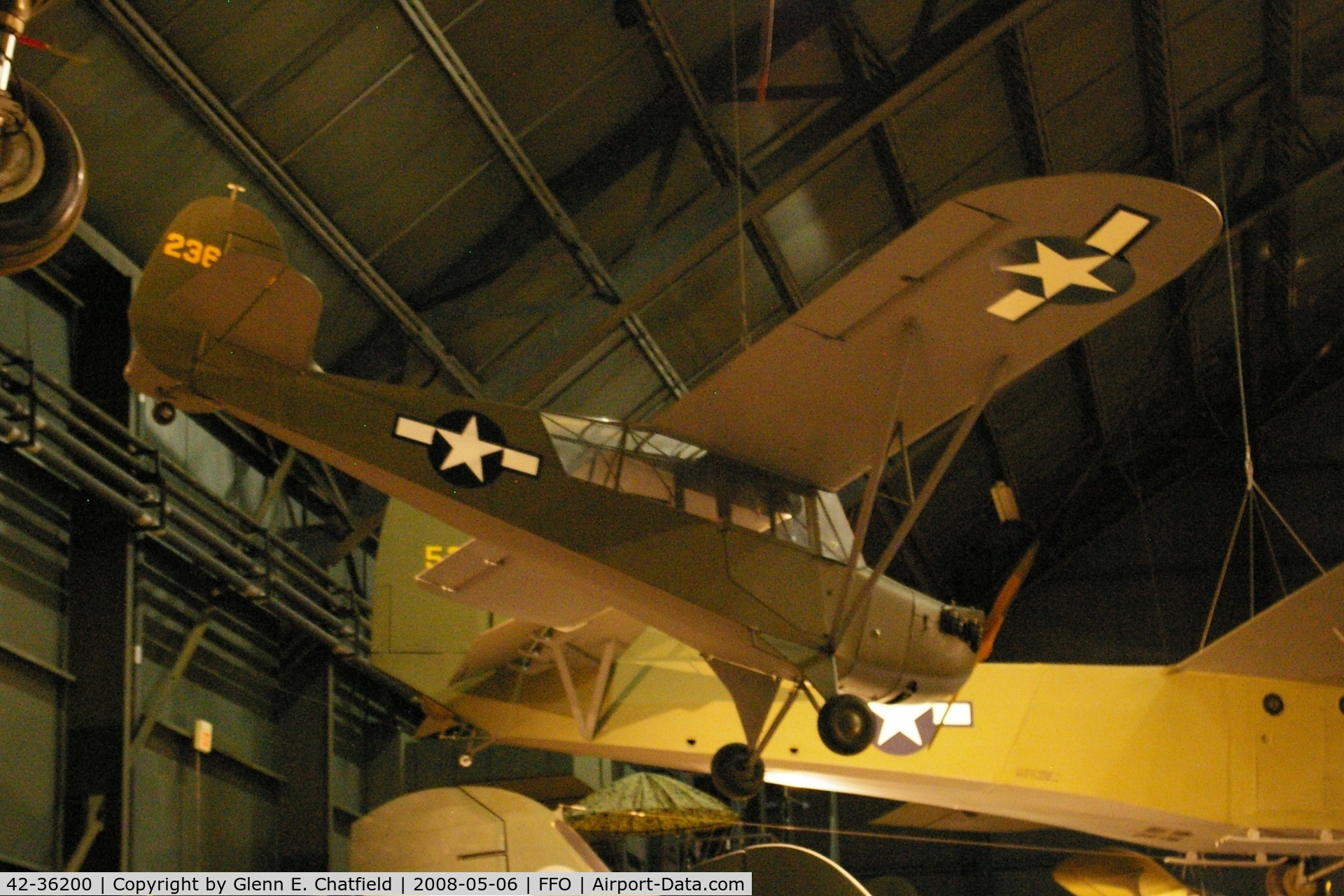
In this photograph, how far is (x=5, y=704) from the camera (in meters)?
10.1

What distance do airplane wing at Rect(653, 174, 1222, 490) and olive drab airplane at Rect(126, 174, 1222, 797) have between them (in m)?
0.01

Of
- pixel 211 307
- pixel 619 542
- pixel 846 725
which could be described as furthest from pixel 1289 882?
pixel 211 307

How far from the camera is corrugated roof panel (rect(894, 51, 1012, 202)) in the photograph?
1541 centimetres

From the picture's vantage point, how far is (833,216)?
1609cm

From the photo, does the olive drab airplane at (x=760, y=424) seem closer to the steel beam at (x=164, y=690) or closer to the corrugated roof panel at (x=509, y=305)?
the steel beam at (x=164, y=690)

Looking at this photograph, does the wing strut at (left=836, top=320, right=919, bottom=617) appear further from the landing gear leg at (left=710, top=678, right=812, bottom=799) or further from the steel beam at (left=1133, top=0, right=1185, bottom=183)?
Answer: the steel beam at (left=1133, top=0, right=1185, bottom=183)

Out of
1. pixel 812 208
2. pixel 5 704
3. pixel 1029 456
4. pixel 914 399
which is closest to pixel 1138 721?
pixel 914 399

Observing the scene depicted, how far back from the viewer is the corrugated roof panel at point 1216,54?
1653 centimetres

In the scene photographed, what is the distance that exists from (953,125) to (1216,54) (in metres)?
3.39

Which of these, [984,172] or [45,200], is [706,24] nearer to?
[984,172]

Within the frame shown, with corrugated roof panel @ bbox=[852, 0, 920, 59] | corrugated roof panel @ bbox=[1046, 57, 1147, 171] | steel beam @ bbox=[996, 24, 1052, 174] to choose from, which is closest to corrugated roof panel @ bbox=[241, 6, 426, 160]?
corrugated roof panel @ bbox=[852, 0, 920, 59]

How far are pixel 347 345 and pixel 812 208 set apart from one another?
4.97m

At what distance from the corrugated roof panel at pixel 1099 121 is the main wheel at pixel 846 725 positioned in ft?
31.8

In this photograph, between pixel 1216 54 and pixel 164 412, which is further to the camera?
pixel 1216 54
